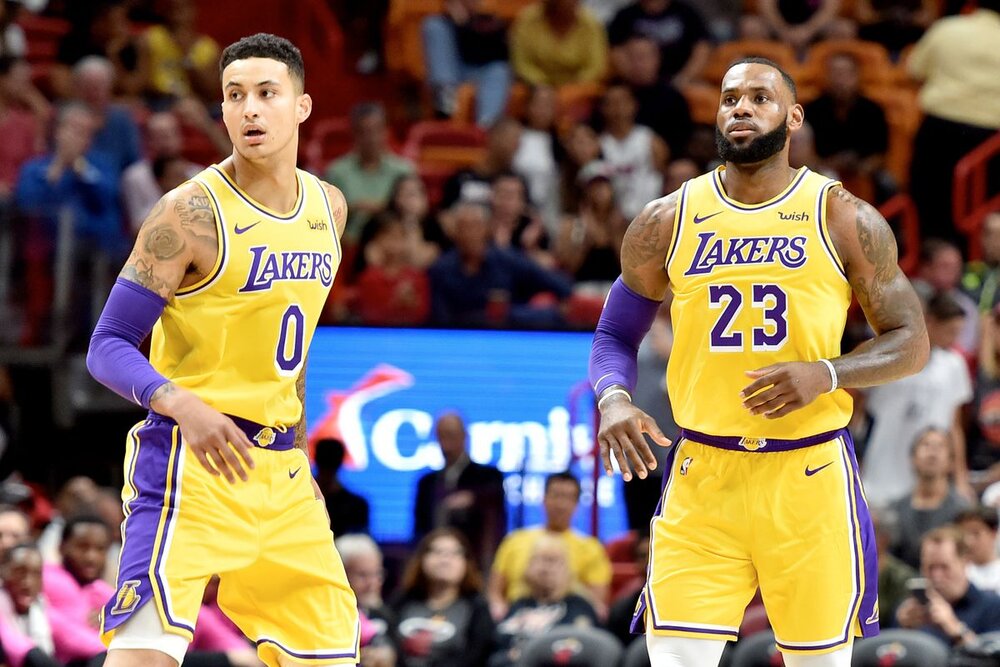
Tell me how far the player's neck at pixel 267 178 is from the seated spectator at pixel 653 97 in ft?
28.8

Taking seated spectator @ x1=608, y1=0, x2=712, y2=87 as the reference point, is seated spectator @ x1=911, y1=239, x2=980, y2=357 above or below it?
below

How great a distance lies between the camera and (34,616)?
9.25m

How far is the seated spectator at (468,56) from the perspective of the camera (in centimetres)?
1545

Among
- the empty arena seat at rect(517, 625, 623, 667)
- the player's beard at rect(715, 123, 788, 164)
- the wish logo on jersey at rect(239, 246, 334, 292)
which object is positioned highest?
the player's beard at rect(715, 123, 788, 164)

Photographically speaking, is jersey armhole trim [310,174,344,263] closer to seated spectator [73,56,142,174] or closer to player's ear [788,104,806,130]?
player's ear [788,104,806,130]

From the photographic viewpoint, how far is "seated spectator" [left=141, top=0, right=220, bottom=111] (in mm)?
15055

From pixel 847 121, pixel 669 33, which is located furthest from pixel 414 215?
pixel 847 121

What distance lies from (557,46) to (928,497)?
20.4 feet

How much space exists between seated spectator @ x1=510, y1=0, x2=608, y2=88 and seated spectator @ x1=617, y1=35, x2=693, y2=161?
19.1 inches

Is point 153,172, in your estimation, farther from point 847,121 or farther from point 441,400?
point 847,121

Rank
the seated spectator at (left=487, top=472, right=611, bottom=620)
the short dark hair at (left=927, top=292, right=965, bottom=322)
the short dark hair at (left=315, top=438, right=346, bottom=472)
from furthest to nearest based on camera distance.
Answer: the short dark hair at (left=927, top=292, right=965, bottom=322), the short dark hair at (left=315, top=438, right=346, bottom=472), the seated spectator at (left=487, top=472, right=611, bottom=620)

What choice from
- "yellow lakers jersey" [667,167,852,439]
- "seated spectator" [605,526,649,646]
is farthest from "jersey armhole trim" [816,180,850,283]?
"seated spectator" [605,526,649,646]

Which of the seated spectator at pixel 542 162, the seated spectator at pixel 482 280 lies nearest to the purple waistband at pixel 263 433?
the seated spectator at pixel 482 280

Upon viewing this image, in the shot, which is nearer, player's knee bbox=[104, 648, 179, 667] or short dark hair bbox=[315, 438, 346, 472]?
player's knee bbox=[104, 648, 179, 667]
